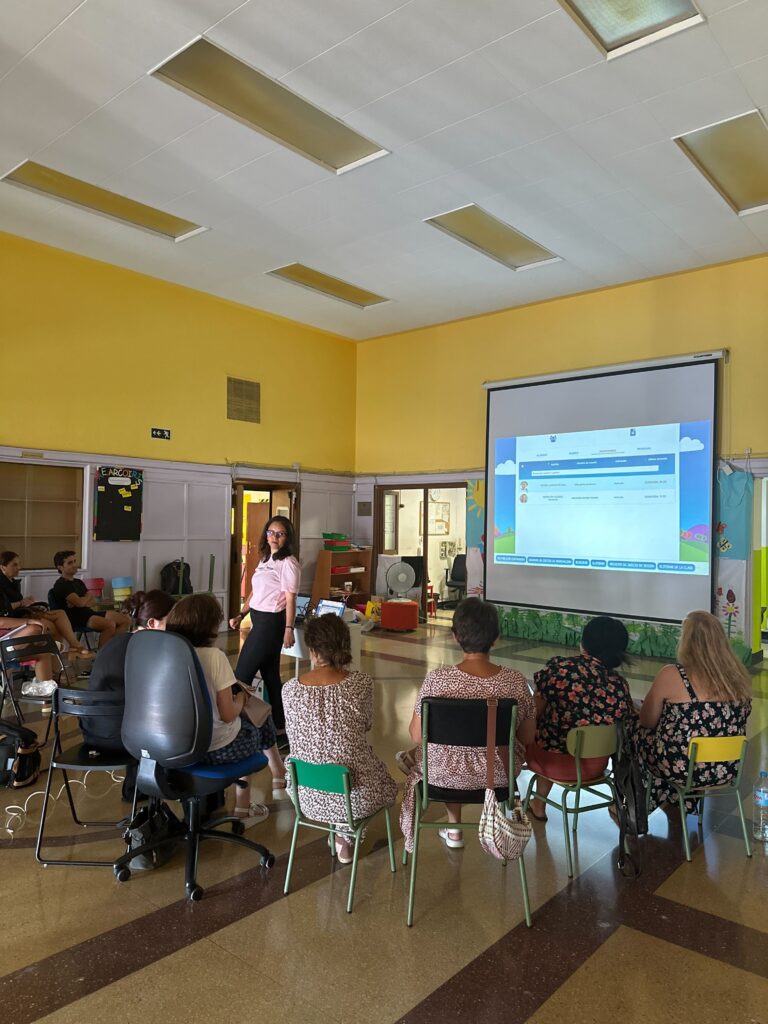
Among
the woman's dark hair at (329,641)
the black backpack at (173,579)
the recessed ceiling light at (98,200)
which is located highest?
the recessed ceiling light at (98,200)

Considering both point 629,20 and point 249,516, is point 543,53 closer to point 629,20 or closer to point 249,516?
point 629,20

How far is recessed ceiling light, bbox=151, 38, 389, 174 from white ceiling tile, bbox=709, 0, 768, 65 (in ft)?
7.99

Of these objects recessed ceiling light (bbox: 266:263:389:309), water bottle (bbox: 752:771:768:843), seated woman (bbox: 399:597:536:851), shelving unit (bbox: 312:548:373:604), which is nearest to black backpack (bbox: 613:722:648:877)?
seated woman (bbox: 399:597:536:851)

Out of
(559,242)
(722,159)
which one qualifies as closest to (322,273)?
(559,242)

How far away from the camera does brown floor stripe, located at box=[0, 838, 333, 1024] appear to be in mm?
2189

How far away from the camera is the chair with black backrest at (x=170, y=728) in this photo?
275 centimetres

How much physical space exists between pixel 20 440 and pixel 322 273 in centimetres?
384

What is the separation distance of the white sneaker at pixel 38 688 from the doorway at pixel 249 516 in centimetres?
485

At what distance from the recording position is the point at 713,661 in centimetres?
310

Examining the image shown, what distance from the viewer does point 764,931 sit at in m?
2.60

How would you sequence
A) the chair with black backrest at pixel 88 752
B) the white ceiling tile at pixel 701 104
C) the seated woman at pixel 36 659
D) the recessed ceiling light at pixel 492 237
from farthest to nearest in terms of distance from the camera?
the recessed ceiling light at pixel 492 237, the white ceiling tile at pixel 701 104, the seated woman at pixel 36 659, the chair with black backrest at pixel 88 752

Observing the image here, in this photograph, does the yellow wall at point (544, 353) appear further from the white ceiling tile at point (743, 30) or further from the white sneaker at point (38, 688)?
the white sneaker at point (38, 688)

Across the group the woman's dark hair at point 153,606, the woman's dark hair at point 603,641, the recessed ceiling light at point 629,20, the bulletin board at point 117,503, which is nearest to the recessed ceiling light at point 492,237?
the recessed ceiling light at point 629,20

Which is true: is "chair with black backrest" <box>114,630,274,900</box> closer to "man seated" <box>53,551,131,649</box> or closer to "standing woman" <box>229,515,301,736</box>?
"standing woman" <box>229,515,301,736</box>
